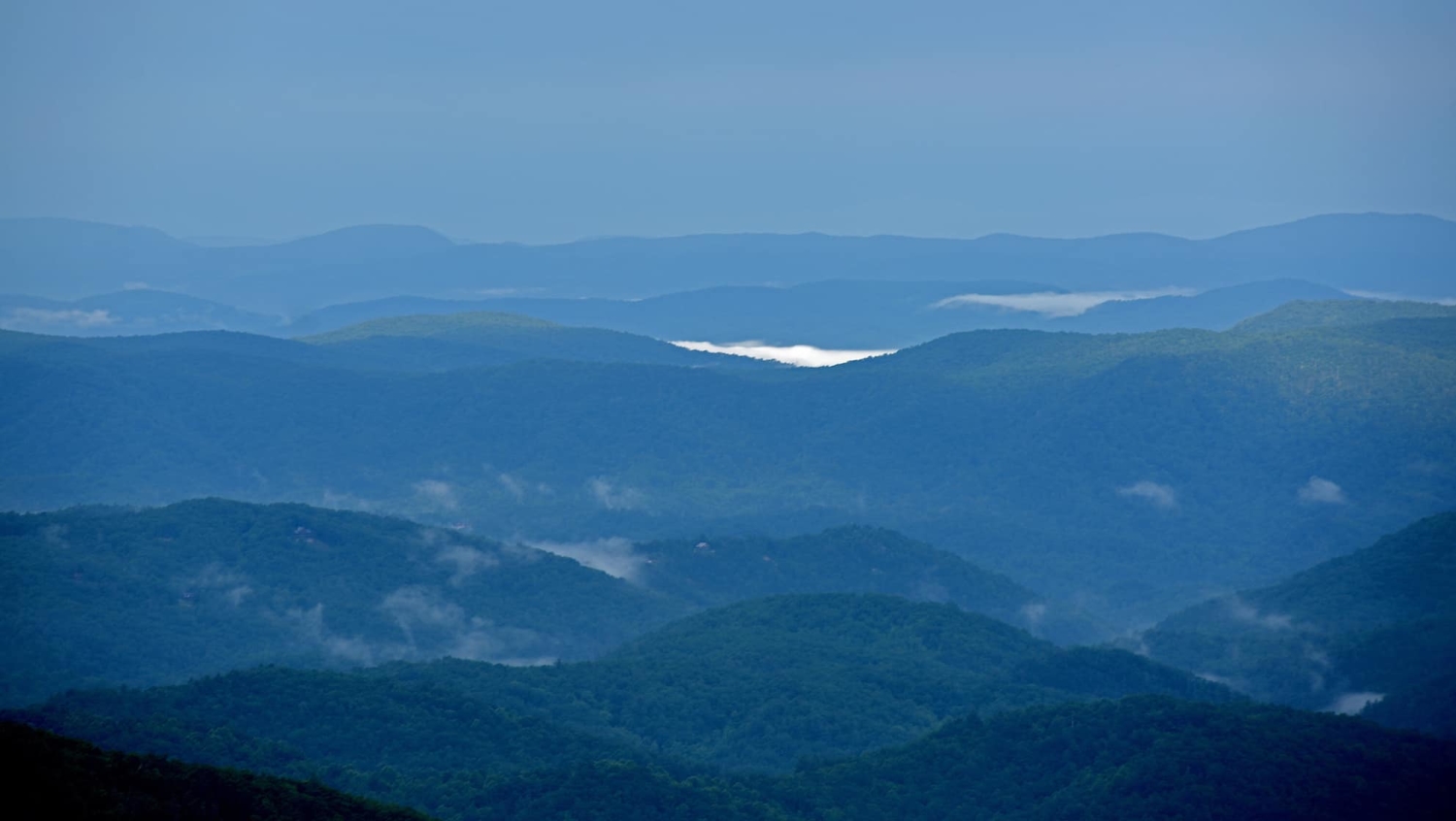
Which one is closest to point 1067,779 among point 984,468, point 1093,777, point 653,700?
point 1093,777

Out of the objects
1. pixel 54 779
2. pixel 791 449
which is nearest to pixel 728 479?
pixel 791 449

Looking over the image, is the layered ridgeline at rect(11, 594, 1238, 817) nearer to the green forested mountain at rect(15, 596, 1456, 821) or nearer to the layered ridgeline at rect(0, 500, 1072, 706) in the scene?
the green forested mountain at rect(15, 596, 1456, 821)

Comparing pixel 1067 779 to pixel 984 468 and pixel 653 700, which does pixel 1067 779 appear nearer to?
pixel 653 700

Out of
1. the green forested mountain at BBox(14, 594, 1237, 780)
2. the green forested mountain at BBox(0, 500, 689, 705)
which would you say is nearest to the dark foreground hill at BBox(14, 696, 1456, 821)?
the green forested mountain at BBox(14, 594, 1237, 780)

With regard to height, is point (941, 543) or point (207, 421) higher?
point (207, 421)

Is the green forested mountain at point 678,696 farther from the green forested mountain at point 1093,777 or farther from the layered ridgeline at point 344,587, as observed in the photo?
the layered ridgeline at point 344,587

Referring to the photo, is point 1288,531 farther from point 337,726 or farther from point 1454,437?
point 337,726
